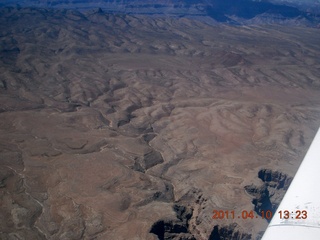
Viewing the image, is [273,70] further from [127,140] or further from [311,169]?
[311,169]

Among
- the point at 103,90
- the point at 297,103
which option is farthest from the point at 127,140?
the point at 297,103

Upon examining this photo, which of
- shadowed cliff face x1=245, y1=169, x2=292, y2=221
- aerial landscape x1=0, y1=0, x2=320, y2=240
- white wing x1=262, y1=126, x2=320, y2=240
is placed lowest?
aerial landscape x1=0, y1=0, x2=320, y2=240
